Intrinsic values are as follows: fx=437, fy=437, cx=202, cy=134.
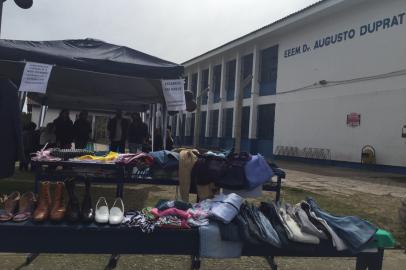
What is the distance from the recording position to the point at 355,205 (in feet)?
29.2

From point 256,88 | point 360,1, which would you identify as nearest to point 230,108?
point 256,88

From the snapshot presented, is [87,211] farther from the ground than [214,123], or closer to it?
closer to it

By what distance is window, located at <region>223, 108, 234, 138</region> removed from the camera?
3388cm

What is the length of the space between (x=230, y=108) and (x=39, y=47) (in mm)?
26703

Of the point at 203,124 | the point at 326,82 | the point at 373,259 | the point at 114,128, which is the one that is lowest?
the point at 373,259

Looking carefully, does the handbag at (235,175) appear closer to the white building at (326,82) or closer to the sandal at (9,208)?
the sandal at (9,208)

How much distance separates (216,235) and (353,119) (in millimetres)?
19487

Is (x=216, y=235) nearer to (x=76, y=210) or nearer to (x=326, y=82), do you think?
(x=76, y=210)

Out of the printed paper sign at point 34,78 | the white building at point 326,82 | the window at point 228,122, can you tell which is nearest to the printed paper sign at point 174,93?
the printed paper sign at point 34,78

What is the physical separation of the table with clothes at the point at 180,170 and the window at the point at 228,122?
27.7 m

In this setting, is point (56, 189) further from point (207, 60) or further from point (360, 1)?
point (207, 60)

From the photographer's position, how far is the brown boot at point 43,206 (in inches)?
127

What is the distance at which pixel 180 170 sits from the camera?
5129 millimetres

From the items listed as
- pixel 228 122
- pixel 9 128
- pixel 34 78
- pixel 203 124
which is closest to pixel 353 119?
pixel 228 122
